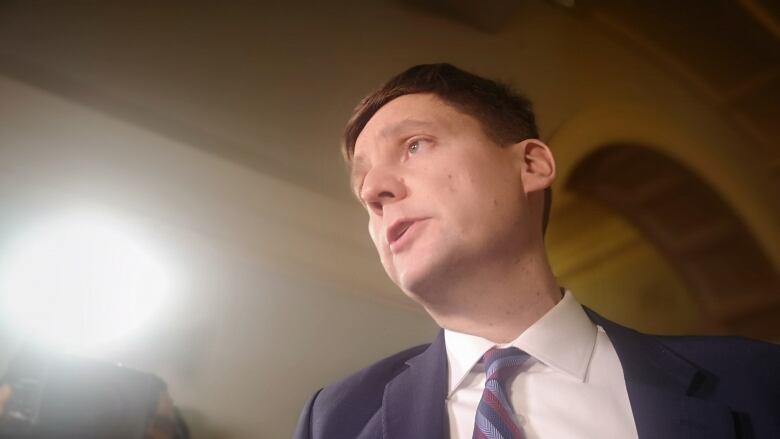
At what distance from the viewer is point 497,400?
470 millimetres

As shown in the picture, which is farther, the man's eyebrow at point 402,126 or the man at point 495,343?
the man's eyebrow at point 402,126

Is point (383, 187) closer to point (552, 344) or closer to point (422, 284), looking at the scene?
point (422, 284)

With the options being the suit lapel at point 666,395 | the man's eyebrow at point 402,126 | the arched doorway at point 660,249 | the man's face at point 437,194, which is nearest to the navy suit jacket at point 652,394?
the suit lapel at point 666,395

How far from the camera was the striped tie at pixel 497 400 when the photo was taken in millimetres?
445

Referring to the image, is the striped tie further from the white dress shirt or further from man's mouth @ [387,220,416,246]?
man's mouth @ [387,220,416,246]

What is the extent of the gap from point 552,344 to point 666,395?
0.35 feet

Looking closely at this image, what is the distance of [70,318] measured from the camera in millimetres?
611

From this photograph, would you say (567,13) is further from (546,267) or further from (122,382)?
(122,382)

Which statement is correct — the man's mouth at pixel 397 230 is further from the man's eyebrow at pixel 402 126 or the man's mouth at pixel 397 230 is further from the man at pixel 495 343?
the man's eyebrow at pixel 402 126

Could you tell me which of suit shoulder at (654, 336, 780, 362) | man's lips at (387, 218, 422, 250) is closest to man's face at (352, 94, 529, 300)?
man's lips at (387, 218, 422, 250)

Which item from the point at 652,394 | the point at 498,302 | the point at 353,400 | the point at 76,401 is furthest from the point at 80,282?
the point at 652,394

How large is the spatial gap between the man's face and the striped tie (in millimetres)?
93

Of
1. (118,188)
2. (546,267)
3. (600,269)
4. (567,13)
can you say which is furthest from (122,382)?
(567,13)

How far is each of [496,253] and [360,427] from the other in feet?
0.77
